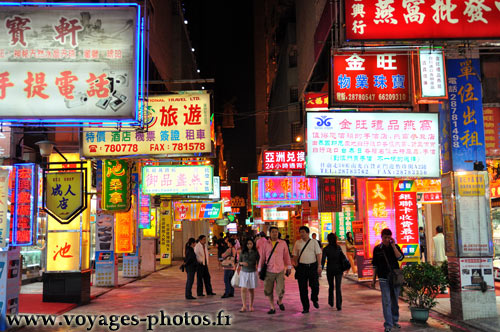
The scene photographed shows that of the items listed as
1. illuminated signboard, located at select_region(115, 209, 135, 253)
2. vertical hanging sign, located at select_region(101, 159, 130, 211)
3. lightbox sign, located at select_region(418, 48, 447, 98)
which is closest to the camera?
lightbox sign, located at select_region(418, 48, 447, 98)

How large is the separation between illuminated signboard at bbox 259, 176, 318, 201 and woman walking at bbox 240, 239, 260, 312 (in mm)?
12266

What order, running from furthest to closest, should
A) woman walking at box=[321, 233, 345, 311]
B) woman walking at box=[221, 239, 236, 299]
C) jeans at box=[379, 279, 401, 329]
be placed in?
woman walking at box=[221, 239, 236, 299] → woman walking at box=[321, 233, 345, 311] → jeans at box=[379, 279, 401, 329]

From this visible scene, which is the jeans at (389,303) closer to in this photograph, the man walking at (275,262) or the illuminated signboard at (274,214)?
the man walking at (275,262)

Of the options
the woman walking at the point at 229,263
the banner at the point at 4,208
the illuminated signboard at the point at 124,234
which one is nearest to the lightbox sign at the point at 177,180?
the illuminated signboard at the point at 124,234

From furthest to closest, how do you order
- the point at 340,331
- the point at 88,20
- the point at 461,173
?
the point at 461,173 < the point at 340,331 < the point at 88,20

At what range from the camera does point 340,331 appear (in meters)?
9.28

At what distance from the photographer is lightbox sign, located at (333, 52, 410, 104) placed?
1098 centimetres

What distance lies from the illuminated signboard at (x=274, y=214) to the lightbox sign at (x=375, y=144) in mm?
26720

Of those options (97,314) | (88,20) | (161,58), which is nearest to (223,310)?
(97,314)

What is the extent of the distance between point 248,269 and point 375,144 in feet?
13.2

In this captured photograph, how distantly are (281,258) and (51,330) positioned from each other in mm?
4918

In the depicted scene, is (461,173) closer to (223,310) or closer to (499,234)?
(223,310)

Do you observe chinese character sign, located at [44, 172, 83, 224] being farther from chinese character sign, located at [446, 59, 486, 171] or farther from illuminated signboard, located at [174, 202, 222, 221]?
illuminated signboard, located at [174, 202, 222, 221]

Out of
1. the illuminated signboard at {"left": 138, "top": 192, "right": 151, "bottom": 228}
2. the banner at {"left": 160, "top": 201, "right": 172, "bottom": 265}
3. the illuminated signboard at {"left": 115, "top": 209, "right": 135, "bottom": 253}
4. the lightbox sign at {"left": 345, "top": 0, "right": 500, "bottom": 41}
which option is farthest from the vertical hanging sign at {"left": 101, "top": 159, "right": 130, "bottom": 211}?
the banner at {"left": 160, "top": 201, "right": 172, "bottom": 265}
